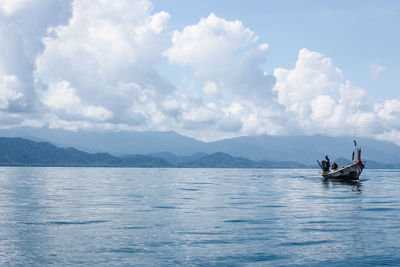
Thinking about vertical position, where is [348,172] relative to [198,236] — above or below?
above

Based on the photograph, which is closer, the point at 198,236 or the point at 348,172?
the point at 198,236

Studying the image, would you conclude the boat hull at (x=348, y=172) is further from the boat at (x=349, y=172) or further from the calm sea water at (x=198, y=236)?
the calm sea water at (x=198, y=236)

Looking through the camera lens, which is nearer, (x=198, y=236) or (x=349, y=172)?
(x=198, y=236)

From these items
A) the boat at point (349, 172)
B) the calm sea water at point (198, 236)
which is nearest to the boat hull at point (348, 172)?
the boat at point (349, 172)

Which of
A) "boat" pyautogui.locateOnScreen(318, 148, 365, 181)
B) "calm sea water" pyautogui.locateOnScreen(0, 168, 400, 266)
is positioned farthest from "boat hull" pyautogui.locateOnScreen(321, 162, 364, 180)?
"calm sea water" pyautogui.locateOnScreen(0, 168, 400, 266)

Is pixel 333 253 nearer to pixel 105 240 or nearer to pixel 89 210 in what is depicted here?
pixel 105 240

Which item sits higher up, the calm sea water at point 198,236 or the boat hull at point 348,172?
the boat hull at point 348,172

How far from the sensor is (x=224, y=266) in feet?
→ 59.9

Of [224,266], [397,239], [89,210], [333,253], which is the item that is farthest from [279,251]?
[89,210]

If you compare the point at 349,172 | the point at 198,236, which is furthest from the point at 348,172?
the point at 198,236

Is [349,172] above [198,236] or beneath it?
above

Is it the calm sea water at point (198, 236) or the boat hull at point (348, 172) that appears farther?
the boat hull at point (348, 172)

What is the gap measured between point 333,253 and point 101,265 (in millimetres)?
10986

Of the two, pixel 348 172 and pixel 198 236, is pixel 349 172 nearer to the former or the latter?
pixel 348 172
